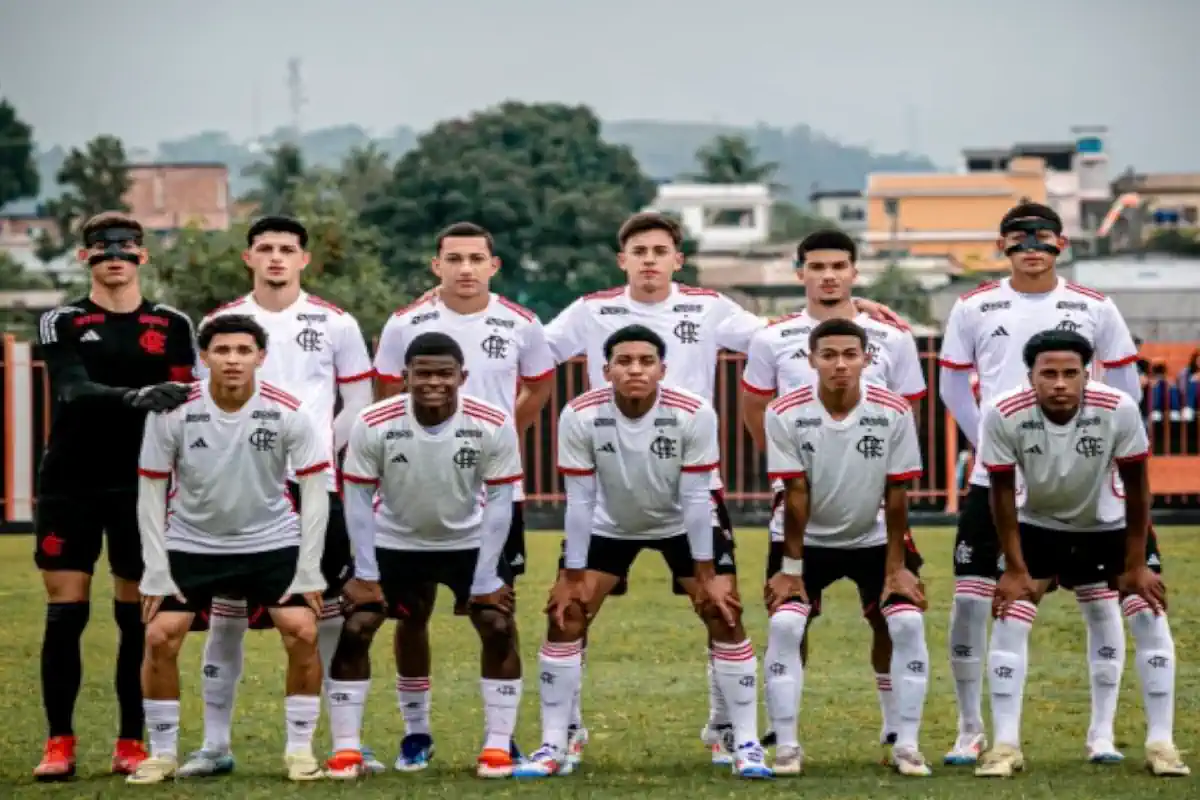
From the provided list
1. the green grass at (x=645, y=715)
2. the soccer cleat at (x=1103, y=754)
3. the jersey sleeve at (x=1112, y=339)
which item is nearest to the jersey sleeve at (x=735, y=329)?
the jersey sleeve at (x=1112, y=339)

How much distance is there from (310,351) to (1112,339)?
3831 millimetres

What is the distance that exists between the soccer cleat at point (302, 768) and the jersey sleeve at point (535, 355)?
2416mm

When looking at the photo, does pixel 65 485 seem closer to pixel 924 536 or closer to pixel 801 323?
pixel 801 323

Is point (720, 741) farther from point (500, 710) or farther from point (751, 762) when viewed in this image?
point (500, 710)

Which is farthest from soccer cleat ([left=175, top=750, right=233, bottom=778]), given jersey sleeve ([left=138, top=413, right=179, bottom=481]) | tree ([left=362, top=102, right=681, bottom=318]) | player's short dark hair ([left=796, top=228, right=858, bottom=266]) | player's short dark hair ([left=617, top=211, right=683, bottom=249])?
tree ([left=362, top=102, right=681, bottom=318])

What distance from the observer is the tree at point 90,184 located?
3927 inches

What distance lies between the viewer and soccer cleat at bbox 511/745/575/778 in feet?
36.9

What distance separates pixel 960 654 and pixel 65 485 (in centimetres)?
417

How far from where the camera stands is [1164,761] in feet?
36.2

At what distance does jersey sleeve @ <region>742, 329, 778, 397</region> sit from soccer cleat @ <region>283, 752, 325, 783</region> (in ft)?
9.58

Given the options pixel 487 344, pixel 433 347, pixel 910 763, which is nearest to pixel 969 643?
pixel 910 763

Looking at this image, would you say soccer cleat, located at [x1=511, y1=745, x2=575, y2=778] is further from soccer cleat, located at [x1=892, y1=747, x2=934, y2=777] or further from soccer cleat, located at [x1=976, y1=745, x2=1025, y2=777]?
soccer cleat, located at [x1=976, y1=745, x2=1025, y2=777]

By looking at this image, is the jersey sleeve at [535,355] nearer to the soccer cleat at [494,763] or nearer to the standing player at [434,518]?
the standing player at [434,518]

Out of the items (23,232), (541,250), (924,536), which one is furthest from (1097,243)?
(924,536)
